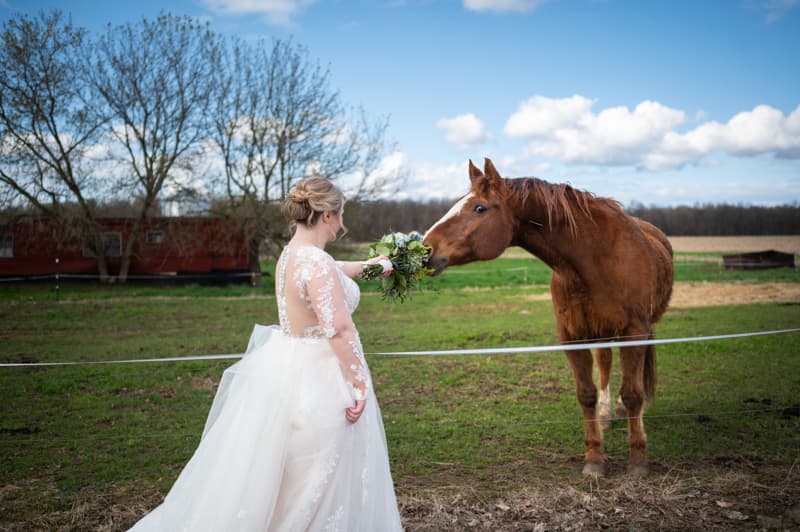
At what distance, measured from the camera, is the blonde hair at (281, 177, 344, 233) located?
2508 millimetres

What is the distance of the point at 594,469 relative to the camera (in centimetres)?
438

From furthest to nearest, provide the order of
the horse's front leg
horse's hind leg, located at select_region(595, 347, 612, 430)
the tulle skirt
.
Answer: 1. horse's hind leg, located at select_region(595, 347, 612, 430)
2. the horse's front leg
3. the tulle skirt

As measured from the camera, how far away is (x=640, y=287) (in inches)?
168

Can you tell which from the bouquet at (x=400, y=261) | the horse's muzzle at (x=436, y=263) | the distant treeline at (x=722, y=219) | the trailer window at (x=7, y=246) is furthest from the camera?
the trailer window at (x=7, y=246)

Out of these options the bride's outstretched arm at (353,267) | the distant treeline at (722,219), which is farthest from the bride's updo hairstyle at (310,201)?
the distant treeline at (722,219)

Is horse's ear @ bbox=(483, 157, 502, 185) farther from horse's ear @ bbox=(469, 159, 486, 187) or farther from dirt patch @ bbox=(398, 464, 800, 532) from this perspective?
dirt patch @ bbox=(398, 464, 800, 532)

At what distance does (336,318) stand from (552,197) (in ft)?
7.88

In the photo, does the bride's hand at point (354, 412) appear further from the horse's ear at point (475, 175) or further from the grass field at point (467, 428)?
the horse's ear at point (475, 175)

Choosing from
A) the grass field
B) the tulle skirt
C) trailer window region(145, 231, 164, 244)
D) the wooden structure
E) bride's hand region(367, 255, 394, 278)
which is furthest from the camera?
trailer window region(145, 231, 164, 244)

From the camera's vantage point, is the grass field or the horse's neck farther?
the horse's neck

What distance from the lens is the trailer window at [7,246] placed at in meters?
21.1

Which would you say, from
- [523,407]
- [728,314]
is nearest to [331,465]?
[523,407]

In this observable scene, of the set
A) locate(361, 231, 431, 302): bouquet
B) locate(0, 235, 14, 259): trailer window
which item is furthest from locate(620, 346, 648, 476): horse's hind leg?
locate(0, 235, 14, 259): trailer window

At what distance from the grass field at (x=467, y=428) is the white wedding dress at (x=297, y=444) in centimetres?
127
